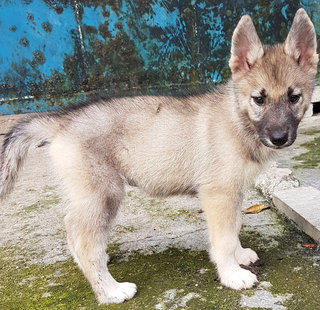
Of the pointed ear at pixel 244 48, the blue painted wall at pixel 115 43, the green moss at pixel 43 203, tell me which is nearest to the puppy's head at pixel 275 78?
the pointed ear at pixel 244 48

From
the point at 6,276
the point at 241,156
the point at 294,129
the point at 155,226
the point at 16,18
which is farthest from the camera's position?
the point at 16,18

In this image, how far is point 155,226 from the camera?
384 centimetres

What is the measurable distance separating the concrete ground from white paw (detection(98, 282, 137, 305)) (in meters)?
0.05

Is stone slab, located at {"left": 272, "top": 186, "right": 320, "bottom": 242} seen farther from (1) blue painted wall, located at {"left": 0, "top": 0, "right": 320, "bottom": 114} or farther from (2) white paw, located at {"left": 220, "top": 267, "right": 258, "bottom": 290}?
(1) blue painted wall, located at {"left": 0, "top": 0, "right": 320, "bottom": 114}

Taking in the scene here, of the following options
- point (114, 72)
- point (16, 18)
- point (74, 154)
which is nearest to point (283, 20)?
point (114, 72)

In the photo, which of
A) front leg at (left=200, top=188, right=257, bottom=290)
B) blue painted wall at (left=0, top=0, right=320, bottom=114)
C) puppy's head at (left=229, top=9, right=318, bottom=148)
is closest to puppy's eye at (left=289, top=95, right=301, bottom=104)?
puppy's head at (left=229, top=9, right=318, bottom=148)

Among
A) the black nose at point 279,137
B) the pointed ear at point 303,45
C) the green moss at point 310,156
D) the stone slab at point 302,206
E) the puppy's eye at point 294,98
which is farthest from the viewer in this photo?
the green moss at point 310,156

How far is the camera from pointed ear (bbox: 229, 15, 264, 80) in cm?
286

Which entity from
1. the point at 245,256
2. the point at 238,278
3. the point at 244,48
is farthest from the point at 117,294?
the point at 244,48

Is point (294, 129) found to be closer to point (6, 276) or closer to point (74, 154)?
point (74, 154)

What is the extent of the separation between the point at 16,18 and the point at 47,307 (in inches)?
194

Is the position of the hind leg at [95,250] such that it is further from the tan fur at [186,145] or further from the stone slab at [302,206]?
the stone slab at [302,206]

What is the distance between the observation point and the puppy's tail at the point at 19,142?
2.97 metres

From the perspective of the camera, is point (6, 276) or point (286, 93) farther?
point (6, 276)
